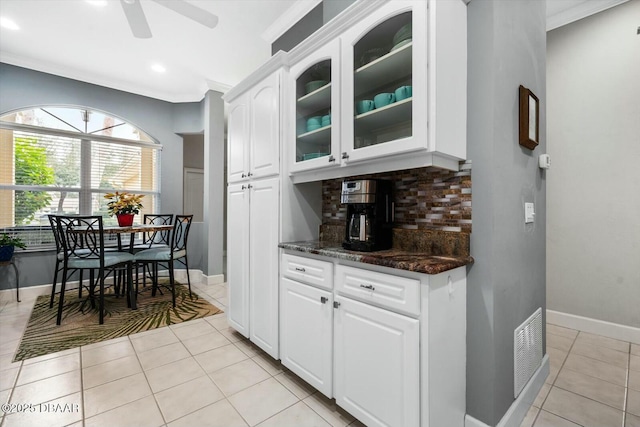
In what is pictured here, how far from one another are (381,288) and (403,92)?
3.19 feet

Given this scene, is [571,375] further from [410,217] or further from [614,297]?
[410,217]

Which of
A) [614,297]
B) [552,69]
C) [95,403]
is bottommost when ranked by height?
[95,403]

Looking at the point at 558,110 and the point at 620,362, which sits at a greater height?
the point at 558,110

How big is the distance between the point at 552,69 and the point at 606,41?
399mm

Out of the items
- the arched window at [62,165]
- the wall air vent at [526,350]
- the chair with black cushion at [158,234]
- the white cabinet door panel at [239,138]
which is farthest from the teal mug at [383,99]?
the arched window at [62,165]

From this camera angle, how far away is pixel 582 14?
2.69 metres

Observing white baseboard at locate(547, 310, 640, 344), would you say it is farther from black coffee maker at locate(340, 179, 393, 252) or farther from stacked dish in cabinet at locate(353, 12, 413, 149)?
stacked dish in cabinet at locate(353, 12, 413, 149)

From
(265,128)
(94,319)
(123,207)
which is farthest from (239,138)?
(94,319)

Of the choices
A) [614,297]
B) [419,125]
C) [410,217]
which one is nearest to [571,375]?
[614,297]

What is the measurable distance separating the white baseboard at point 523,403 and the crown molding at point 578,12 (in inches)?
117

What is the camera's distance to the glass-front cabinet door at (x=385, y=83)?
1362 millimetres

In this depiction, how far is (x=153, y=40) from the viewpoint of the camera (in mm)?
3299

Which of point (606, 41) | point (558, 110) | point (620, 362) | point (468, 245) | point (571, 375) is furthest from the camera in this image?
point (558, 110)

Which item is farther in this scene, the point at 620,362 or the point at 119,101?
the point at 119,101
